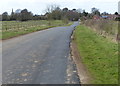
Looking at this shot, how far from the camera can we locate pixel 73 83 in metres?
6.59

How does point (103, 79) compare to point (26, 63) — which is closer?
point (103, 79)

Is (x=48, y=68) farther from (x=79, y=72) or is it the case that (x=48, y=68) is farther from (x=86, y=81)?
(x=86, y=81)

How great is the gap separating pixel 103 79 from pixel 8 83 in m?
3.06

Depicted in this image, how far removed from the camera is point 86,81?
677 cm

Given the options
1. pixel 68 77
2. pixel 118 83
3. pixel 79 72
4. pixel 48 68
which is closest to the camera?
pixel 118 83

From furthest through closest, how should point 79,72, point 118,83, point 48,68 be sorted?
point 48,68, point 79,72, point 118,83

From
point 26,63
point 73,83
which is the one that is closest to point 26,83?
point 73,83

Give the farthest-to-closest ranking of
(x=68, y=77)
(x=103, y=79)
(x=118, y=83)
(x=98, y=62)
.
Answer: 1. (x=98, y=62)
2. (x=68, y=77)
3. (x=103, y=79)
4. (x=118, y=83)

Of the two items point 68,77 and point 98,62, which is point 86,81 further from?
point 98,62

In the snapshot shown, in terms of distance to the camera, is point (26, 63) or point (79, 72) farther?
point (26, 63)

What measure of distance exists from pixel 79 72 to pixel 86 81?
4.33ft

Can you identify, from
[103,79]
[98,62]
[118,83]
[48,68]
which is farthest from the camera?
[98,62]

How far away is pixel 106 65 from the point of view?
8.88 m

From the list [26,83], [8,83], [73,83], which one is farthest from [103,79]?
[8,83]
